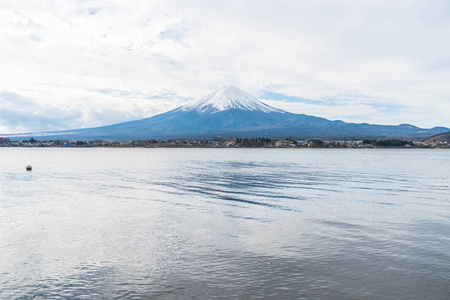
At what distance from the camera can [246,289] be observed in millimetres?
11805

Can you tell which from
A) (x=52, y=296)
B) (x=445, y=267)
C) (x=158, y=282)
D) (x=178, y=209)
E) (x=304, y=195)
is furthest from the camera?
(x=304, y=195)

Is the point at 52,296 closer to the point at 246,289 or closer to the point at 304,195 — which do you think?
the point at 246,289

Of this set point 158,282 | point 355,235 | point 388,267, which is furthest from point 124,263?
point 355,235

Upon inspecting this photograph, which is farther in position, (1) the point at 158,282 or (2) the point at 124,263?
(2) the point at 124,263

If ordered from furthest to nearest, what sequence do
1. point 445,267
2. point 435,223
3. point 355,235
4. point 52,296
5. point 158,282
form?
point 435,223 < point 355,235 < point 445,267 < point 158,282 < point 52,296

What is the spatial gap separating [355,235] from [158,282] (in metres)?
10.6

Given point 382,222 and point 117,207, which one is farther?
point 117,207

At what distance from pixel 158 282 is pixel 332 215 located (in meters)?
14.2

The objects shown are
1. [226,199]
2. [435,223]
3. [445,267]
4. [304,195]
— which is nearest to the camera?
[445,267]

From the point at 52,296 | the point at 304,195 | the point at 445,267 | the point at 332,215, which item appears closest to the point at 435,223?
the point at 332,215

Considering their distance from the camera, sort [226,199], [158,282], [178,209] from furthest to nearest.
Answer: [226,199] → [178,209] → [158,282]

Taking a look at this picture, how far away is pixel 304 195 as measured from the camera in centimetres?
3281

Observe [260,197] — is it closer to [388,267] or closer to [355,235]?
[355,235]

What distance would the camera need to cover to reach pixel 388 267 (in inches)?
541
